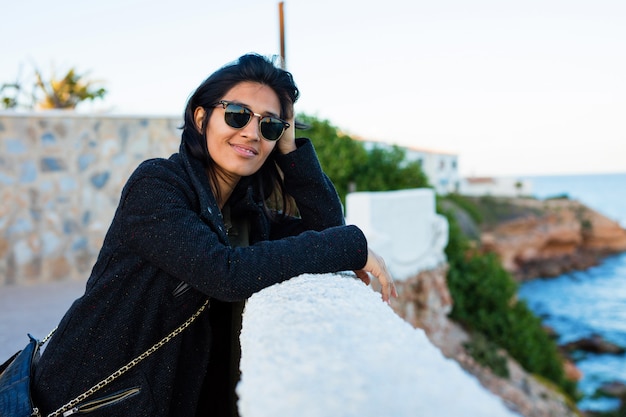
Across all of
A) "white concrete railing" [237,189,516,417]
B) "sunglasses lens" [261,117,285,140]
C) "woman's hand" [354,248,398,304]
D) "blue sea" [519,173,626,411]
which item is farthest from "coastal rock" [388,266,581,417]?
"white concrete railing" [237,189,516,417]

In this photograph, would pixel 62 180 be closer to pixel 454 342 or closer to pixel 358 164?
pixel 358 164

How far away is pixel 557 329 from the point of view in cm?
2298

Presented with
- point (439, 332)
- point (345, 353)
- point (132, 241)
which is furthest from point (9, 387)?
point (439, 332)

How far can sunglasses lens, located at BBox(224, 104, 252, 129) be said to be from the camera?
1.66 meters

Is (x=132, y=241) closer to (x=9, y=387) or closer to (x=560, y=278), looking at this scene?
(x=9, y=387)

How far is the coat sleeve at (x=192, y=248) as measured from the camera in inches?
50.6

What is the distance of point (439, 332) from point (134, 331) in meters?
8.25

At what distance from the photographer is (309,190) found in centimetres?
198

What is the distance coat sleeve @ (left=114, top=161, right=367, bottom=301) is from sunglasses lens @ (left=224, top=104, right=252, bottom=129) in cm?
33

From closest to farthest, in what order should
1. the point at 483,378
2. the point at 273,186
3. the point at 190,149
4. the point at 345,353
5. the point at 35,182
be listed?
1. the point at 345,353
2. the point at 190,149
3. the point at 273,186
4. the point at 35,182
5. the point at 483,378

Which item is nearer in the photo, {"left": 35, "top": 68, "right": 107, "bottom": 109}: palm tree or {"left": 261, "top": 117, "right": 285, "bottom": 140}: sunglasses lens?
{"left": 261, "top": 117, "right": 285, "bottom": 140}: sunglasses lens

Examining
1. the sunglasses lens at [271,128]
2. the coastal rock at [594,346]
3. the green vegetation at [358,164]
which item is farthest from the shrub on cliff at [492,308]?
the coastal rock at [594,346]

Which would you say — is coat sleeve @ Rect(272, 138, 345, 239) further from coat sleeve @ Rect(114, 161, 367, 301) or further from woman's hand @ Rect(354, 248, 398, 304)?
coat sleeve @ Rect(114, 161, 367, 301)

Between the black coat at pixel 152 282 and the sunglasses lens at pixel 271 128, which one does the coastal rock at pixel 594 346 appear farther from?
the black coat at pixel 152 282
